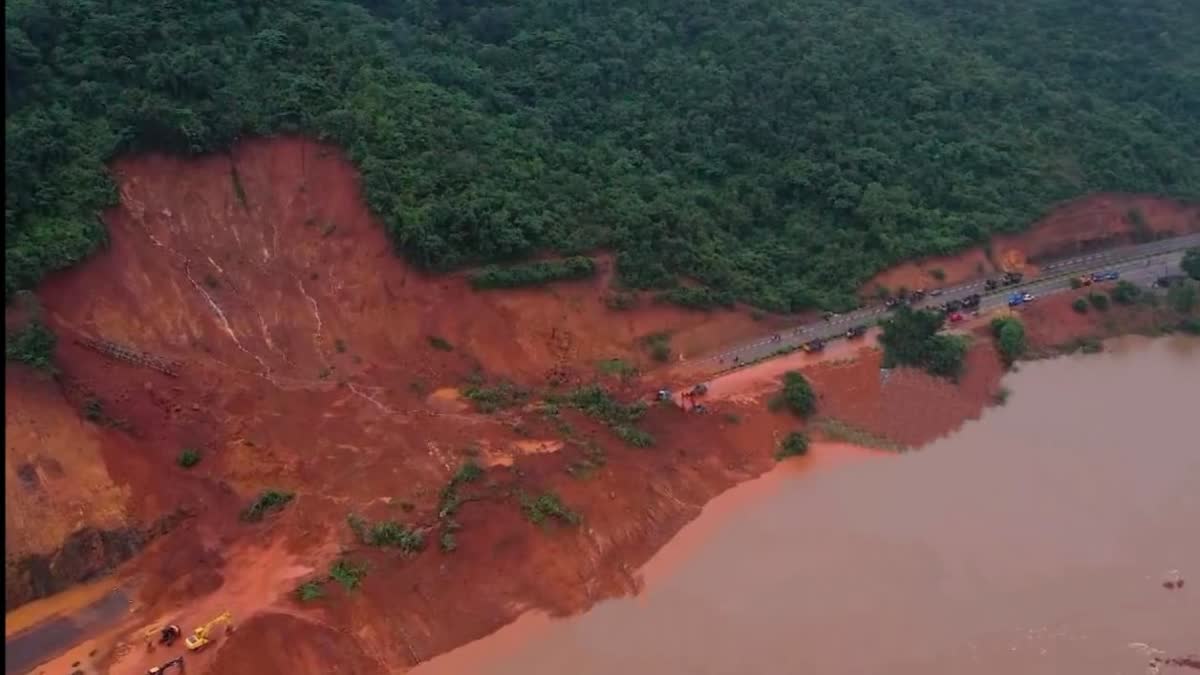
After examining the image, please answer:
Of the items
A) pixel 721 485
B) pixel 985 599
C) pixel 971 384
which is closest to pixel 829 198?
pixel 971 384

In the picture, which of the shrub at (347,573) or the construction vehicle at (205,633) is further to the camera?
the shrub at (347,573)

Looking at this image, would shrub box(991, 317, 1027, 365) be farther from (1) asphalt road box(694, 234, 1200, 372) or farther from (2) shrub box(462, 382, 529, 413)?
(2) shrub box(462, 382, 529, 413)

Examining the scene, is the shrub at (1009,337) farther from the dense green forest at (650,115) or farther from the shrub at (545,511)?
the shrub at (545,511)

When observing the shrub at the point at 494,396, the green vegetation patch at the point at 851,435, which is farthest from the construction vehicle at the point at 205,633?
the green vegetation patch at the point at 851,435

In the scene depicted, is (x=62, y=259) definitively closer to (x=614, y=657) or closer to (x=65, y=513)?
(x=65, y=513)

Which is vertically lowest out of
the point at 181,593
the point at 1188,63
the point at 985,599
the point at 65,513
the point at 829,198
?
the point at 985,599

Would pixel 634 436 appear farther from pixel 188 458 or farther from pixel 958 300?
pixel 958 300
